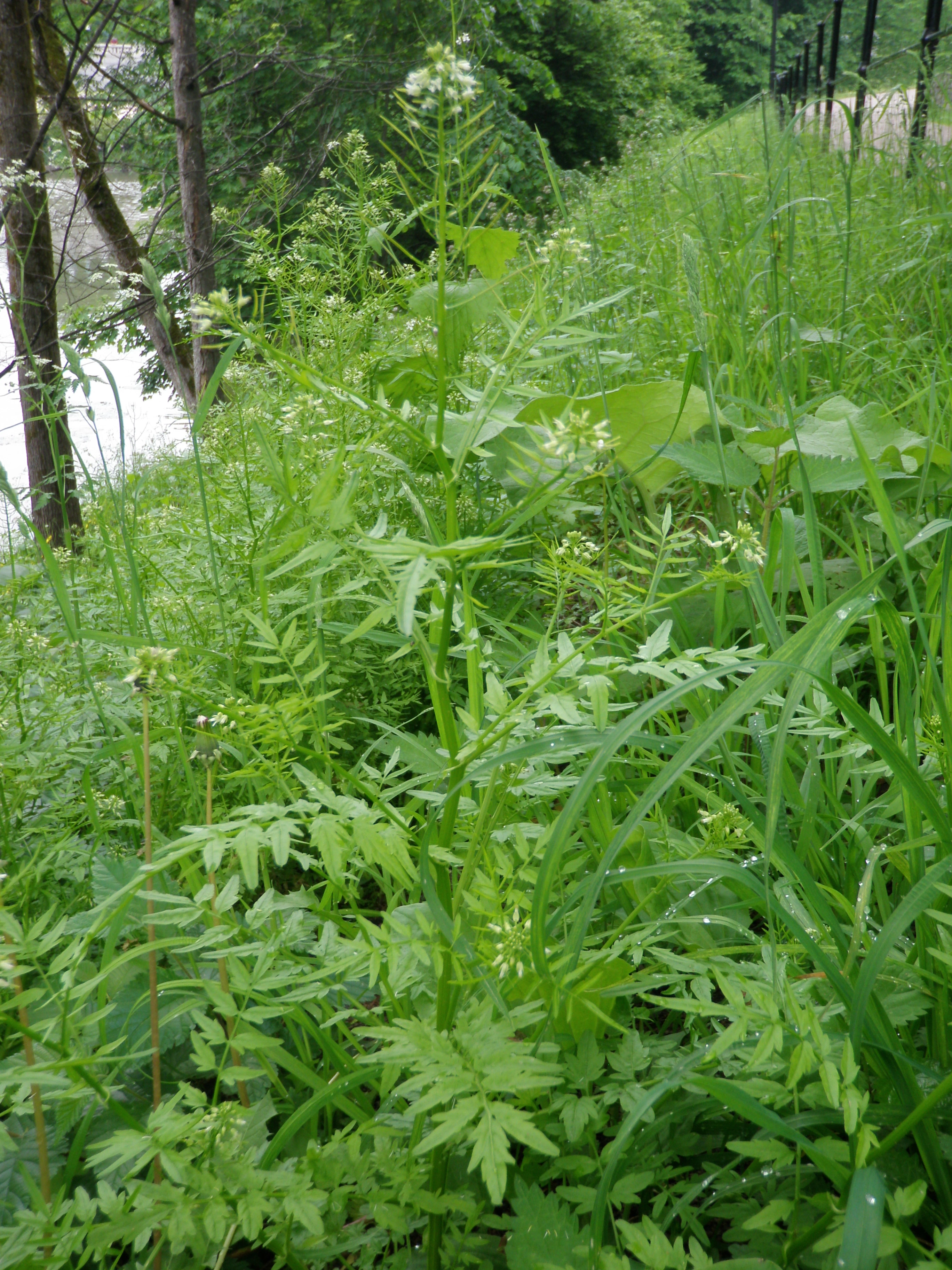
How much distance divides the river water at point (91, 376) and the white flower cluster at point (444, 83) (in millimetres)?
852

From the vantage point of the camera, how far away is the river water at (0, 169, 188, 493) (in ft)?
8.60

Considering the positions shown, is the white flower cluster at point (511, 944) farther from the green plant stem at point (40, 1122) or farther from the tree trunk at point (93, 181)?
the tree trunk at point (93, 181)

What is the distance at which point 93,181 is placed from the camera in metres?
4.64

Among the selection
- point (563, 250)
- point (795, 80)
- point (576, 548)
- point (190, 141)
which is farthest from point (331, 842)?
point (795, 80)

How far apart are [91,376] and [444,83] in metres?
1.06

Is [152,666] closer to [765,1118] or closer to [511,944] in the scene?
[511,944]

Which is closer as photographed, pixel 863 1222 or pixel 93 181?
pixel 863 1222

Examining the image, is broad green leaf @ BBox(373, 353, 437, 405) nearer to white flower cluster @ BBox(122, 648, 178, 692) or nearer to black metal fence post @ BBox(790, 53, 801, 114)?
white flower cluster @ BBox(122, 648, 178, 692)

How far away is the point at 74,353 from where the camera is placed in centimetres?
145

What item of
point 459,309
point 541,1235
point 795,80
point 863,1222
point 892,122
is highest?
point 795,80

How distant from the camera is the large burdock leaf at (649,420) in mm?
1670

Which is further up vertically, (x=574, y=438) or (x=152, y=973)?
(x=574, y=438)

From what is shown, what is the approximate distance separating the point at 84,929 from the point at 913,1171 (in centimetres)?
93

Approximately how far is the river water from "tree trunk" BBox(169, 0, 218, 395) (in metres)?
0.55
